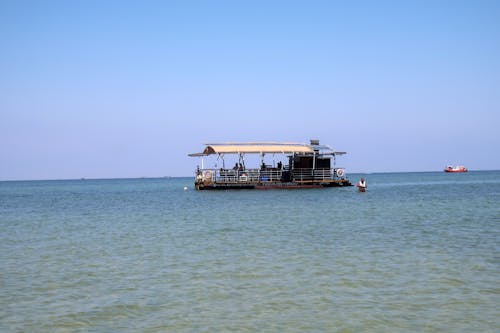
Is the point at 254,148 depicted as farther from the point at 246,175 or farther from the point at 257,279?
the point at 257,279

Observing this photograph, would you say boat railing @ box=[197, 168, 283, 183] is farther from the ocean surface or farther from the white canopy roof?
the ocean surface

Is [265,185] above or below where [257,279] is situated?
above

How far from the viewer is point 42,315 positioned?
9516mm

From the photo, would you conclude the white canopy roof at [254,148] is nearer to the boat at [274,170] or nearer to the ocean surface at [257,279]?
the boat at [274,170]

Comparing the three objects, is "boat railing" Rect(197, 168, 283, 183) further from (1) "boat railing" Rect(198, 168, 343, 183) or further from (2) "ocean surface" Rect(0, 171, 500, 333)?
(2) "ocean surface" Rect(0, 171, 500, 333)

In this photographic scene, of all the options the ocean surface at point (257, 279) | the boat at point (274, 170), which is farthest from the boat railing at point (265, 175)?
the ocean surface at point (257, 279)

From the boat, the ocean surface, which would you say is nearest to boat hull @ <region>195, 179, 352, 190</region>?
the boat

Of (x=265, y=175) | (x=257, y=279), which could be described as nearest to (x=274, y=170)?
(x=265, y=175)

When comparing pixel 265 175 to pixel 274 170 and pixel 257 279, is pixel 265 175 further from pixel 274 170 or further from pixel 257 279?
pixel 257 279

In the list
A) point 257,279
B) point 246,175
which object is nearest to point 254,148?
point 246,175

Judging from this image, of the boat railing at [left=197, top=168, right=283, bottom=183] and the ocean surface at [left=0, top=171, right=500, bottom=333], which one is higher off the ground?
the boat railing at [left=197, top=168, right=283, bottom=183]

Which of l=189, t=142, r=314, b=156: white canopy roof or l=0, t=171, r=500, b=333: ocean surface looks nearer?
l=0, t=171, r=500, b=333: ocean surface

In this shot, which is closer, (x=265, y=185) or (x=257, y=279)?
(x=257, y=279)

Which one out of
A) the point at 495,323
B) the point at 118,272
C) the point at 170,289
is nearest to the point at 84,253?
the point at 118,272
